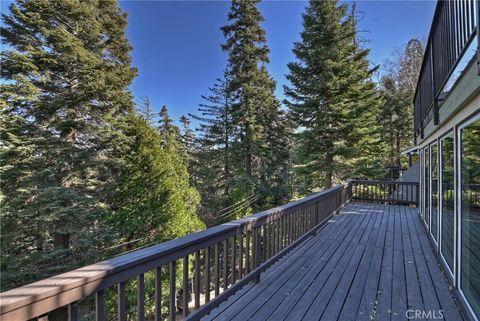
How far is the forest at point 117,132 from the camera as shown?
8.57 metres

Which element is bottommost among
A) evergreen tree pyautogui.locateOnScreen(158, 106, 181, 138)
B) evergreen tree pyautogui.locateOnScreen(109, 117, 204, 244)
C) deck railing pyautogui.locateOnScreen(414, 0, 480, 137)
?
evergreen tree pyautogui.locateOnScreen(109, 117, 204, 244)

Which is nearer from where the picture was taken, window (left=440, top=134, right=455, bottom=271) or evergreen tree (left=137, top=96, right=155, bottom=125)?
window (left=440, top=134, right=455, bottom=271)

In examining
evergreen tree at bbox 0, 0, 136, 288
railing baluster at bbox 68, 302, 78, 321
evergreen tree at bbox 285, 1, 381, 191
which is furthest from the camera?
evergreen tree at bbox 285, 1, 381, 191

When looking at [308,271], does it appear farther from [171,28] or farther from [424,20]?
[424,20]

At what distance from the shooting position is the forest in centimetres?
857

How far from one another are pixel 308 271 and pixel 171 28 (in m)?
14.9

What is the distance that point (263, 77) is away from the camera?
1658cm

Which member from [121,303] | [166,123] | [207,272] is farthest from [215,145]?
[121,303]

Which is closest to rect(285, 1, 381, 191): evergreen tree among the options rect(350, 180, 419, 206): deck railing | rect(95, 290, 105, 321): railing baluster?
rect(350, 180, 419, 206): deck railing

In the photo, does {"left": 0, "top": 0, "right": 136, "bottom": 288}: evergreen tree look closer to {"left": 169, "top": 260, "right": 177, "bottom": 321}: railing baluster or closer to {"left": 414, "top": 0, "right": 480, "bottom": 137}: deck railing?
{"left": 169, "top": 260, "right": 177, "bottom": 321}: railing baluster

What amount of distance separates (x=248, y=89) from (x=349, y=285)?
1424 centimetres

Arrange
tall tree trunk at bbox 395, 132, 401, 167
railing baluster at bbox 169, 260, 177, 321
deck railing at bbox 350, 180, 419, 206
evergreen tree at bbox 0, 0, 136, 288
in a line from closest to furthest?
1. railing baluster at bbox 169, 260, 177, 321
2. evergreen tree at bbox 0, 0, 136, 288
3. deck railing at bbox 350, 180, 419, 206
4. tall tree trunk at bbox 395, 132, 401, 167

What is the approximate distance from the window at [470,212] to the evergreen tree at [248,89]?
1298 cm

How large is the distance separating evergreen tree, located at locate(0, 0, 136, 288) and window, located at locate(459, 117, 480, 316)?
1032 centimetres
